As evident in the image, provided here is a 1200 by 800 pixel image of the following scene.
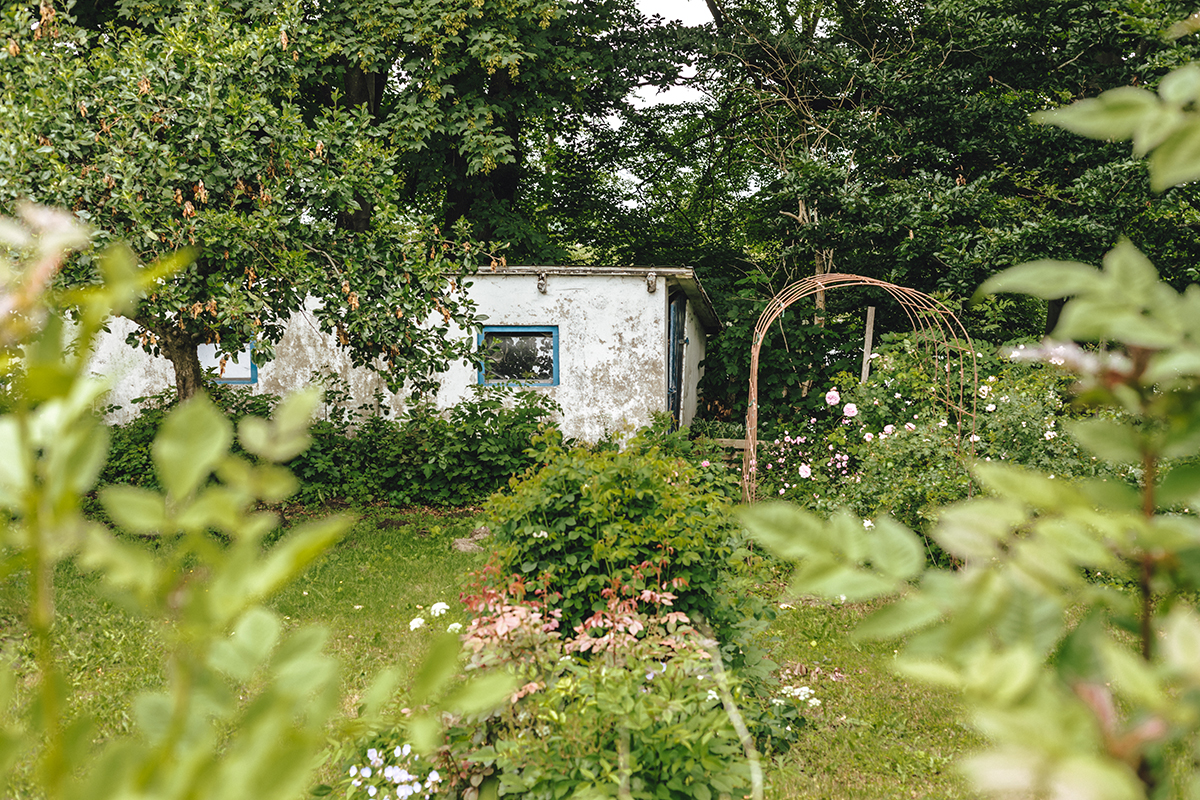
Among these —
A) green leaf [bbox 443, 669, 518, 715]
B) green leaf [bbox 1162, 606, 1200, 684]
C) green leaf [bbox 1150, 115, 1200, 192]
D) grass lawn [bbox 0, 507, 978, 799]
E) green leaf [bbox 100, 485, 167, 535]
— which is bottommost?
grass lawn [bbox 0, 507, 978, 799]

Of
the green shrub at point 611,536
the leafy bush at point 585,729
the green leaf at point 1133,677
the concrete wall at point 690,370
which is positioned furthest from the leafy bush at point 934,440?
the green leaf at point 1133,677

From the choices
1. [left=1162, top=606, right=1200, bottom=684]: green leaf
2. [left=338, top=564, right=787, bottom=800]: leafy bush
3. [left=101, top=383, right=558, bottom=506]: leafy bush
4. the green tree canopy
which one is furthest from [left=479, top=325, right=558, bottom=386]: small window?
[left=1162, top=606, right=1200, bottom=684]: green leaf

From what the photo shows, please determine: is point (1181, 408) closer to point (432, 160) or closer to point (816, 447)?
point (816, 447)

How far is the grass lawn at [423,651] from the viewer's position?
3094mm

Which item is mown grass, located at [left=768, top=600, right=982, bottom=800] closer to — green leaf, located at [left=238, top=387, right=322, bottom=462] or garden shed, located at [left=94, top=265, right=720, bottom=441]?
green leaf, located at [left=238, top=387, right=322, bottom=462]

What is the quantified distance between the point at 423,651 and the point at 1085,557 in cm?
449

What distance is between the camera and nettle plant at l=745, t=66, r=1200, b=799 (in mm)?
366

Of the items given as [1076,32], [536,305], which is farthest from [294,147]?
[1076,32]

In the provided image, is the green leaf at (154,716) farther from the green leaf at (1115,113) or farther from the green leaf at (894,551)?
the green leaf at (1115,113)

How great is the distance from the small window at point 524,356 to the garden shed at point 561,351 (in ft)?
0.05

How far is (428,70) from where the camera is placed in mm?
8992

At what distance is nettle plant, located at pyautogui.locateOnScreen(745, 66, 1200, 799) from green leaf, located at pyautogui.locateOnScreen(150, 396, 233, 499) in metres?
0.31

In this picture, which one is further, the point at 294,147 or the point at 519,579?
the point at 294,147

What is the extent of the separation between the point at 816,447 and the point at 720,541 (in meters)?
5.93
